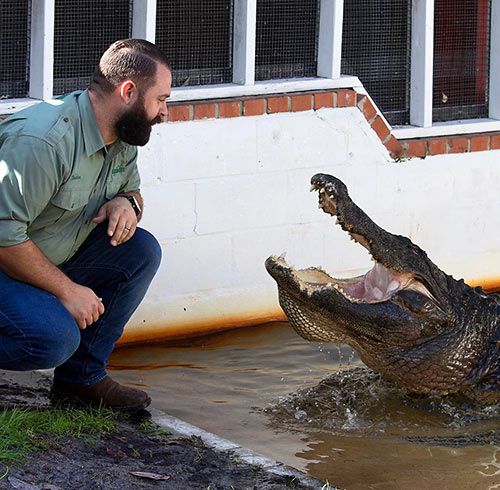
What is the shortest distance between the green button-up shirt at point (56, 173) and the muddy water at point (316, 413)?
1151 mm

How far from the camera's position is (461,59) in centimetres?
707

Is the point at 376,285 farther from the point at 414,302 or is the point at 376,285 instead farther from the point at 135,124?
the point at 135,124

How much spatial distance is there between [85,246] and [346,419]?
5.17 ft

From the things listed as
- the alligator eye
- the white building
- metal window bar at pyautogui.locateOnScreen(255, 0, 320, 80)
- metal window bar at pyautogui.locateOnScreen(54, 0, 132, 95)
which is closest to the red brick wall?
the white building

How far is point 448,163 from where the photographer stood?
6785 mm

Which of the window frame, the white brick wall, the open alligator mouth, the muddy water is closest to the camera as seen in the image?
the muddy water

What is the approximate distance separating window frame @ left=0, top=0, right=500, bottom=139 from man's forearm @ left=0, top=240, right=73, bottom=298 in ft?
6.01

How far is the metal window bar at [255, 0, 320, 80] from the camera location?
619 cm

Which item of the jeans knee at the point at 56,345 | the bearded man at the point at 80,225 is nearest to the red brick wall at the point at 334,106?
the bearded man at the point at 80,225

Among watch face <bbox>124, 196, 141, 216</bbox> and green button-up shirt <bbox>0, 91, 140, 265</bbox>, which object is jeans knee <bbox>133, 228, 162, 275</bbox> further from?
green button-up shirt <bbox>0, 91, 140, 265</bbox>

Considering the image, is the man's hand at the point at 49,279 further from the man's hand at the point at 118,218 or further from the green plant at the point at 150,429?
the green plant at the point at 150,429

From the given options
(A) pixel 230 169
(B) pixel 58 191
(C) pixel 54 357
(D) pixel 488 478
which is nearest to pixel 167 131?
(A) pixel 230 169

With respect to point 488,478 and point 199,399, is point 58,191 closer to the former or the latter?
point 199,399

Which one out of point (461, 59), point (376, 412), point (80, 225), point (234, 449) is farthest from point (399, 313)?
A: point (461, 59)
